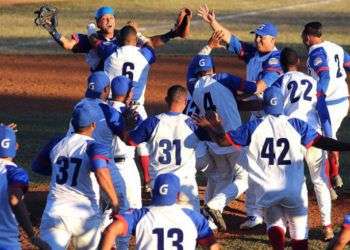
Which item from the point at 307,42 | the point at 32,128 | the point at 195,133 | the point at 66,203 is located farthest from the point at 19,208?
the point at 32,128

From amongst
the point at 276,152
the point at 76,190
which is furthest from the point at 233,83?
the point at 76,190

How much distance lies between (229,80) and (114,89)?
4.51 ft

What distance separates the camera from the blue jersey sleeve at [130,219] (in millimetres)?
8320

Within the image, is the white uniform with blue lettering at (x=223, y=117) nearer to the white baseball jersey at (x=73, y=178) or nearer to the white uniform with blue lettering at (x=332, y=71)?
the white uniform with blue lettering at (x=332, y=71)

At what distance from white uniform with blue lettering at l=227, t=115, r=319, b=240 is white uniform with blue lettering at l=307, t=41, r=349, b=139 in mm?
2867

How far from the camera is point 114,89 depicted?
11.3 metres

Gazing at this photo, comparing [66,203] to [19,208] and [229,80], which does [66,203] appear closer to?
[19,208]

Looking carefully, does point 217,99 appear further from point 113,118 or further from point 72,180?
point 72,180

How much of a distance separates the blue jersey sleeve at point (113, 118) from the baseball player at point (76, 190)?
0.99 metres

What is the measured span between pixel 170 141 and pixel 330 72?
3.65m

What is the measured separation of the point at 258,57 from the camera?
1274cm

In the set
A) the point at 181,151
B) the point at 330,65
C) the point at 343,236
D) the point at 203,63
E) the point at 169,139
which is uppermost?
the point at 330,65

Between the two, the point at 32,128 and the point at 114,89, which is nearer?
the point at 114,89

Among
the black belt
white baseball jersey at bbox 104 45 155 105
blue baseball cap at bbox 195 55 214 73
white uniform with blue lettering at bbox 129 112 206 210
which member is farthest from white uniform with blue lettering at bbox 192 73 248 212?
white uniform with blue lettering at bbox 129 112 206 210
